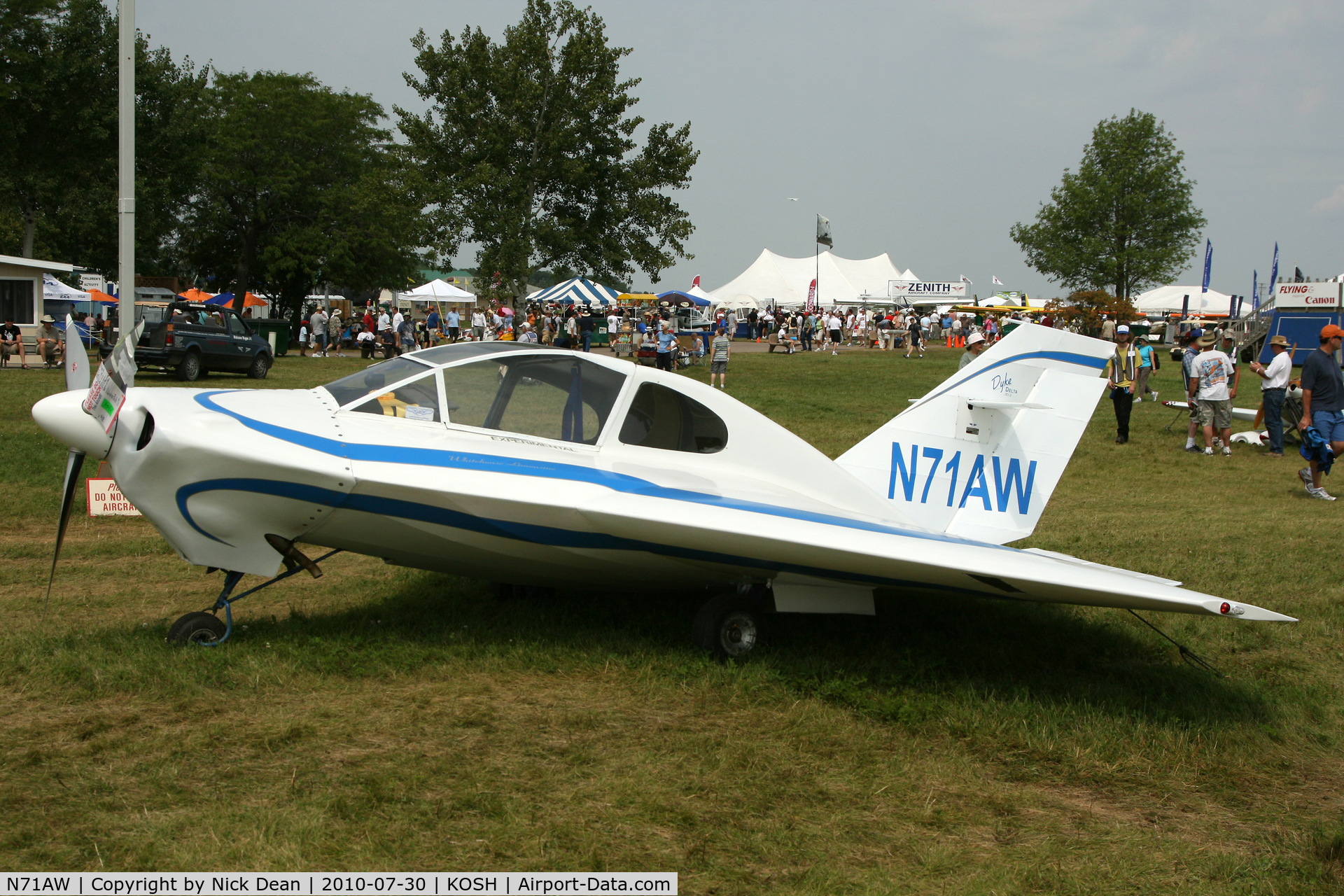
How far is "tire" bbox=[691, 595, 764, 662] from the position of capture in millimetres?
6352

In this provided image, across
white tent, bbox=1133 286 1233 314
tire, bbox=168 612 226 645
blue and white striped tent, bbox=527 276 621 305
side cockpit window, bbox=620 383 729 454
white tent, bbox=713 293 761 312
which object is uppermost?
white tent, bbox=1133 286 1233 314

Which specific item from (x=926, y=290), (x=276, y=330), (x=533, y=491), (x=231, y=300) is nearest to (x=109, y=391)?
(x=533, y=491)

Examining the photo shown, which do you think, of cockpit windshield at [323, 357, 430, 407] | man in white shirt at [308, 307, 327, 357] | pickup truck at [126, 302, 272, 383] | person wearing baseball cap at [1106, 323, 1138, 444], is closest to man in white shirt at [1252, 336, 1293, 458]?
person wearing baseball cap at [1106, 323, 1138, 444]

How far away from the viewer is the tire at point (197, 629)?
19.8ft

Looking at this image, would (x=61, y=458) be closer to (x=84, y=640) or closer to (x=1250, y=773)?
(x=84, y=640)

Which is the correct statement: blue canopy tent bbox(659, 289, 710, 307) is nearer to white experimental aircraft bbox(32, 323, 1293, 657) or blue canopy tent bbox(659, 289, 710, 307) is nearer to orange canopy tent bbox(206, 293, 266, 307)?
orange canopy tent bbox(206, 293, 266, 307)

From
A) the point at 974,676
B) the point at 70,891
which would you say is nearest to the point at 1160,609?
the point at 974,676

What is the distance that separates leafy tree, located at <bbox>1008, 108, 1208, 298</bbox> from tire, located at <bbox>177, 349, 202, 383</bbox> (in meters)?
51.2

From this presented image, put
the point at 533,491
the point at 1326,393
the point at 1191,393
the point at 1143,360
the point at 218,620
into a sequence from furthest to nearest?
the point at 1143,360 < the point at 1191,393 < the point at 1326,393 < the point at 218,620 < the point at 533,491

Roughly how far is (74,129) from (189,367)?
26.3 m

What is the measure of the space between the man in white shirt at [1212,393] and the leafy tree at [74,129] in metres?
42.2

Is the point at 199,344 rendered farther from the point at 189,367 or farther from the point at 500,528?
the point at 500,528

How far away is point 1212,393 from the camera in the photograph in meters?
15.8

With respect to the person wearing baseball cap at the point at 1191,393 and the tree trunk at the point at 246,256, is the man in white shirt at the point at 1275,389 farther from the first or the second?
the tree trunk at the point at 246,256
